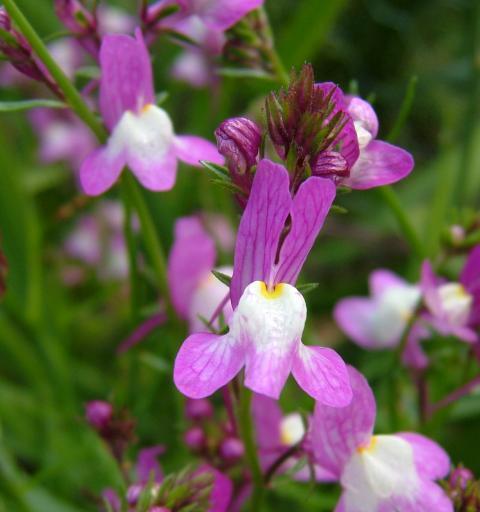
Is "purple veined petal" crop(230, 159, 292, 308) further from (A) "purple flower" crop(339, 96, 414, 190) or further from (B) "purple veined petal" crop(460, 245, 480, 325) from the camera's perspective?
(B) "purple veined petal" crop(460, 245, 480, 325)

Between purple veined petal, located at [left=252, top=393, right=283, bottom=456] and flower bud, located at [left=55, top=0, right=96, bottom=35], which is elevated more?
flower bud, located at [left=55, top=0, right=96, bottom=35]

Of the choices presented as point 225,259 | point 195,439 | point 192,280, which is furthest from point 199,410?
point 225,259

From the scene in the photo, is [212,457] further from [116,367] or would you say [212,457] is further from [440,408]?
[116,367]

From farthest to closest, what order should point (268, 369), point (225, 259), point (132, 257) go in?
1. point (225, 259)
2. point (132, 257)
3. point (268, 369)

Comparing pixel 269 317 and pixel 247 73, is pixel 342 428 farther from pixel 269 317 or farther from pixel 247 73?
pixel 247 73

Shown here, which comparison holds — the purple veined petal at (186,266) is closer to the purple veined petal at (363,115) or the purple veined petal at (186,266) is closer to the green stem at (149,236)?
the green stem at (149,236)

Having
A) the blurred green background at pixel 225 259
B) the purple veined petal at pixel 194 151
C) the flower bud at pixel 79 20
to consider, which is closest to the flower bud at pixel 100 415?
the blurred green background at pixel 225 259

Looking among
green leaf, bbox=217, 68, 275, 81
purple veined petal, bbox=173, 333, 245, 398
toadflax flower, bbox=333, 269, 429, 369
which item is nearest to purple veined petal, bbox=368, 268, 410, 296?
toadflax flower, bbox=333, 269, 429, 369
